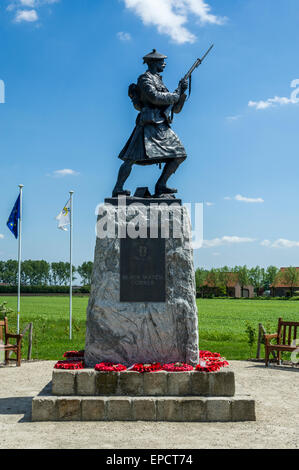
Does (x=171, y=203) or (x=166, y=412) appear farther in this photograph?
(x=171, y=203)

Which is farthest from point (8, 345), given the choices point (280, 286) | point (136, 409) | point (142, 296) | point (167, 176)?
point (280, 286)

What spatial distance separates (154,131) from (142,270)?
242 centimetres

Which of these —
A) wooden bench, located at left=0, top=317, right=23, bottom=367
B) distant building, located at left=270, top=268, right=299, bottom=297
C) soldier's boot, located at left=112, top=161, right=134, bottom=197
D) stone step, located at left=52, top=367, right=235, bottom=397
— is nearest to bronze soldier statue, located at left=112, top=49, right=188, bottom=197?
soldier's boot, located at left=112, top=161, right=134, bottom=197

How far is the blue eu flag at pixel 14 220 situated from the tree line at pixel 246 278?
71738 mm

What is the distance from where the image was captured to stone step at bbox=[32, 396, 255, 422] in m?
6.57

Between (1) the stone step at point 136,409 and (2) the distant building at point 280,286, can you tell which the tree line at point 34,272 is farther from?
(1) the stone step at point 136,409

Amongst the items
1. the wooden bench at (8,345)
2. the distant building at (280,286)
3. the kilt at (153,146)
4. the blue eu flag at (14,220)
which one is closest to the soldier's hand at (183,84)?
the kilt at (153,146)

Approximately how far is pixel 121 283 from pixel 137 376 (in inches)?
54.9

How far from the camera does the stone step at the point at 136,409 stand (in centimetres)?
657

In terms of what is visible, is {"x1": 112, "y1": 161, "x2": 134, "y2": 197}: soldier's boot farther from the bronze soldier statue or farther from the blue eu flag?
the blue eu flag

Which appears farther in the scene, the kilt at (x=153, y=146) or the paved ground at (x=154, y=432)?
the kilt at (x=153, y=146)
